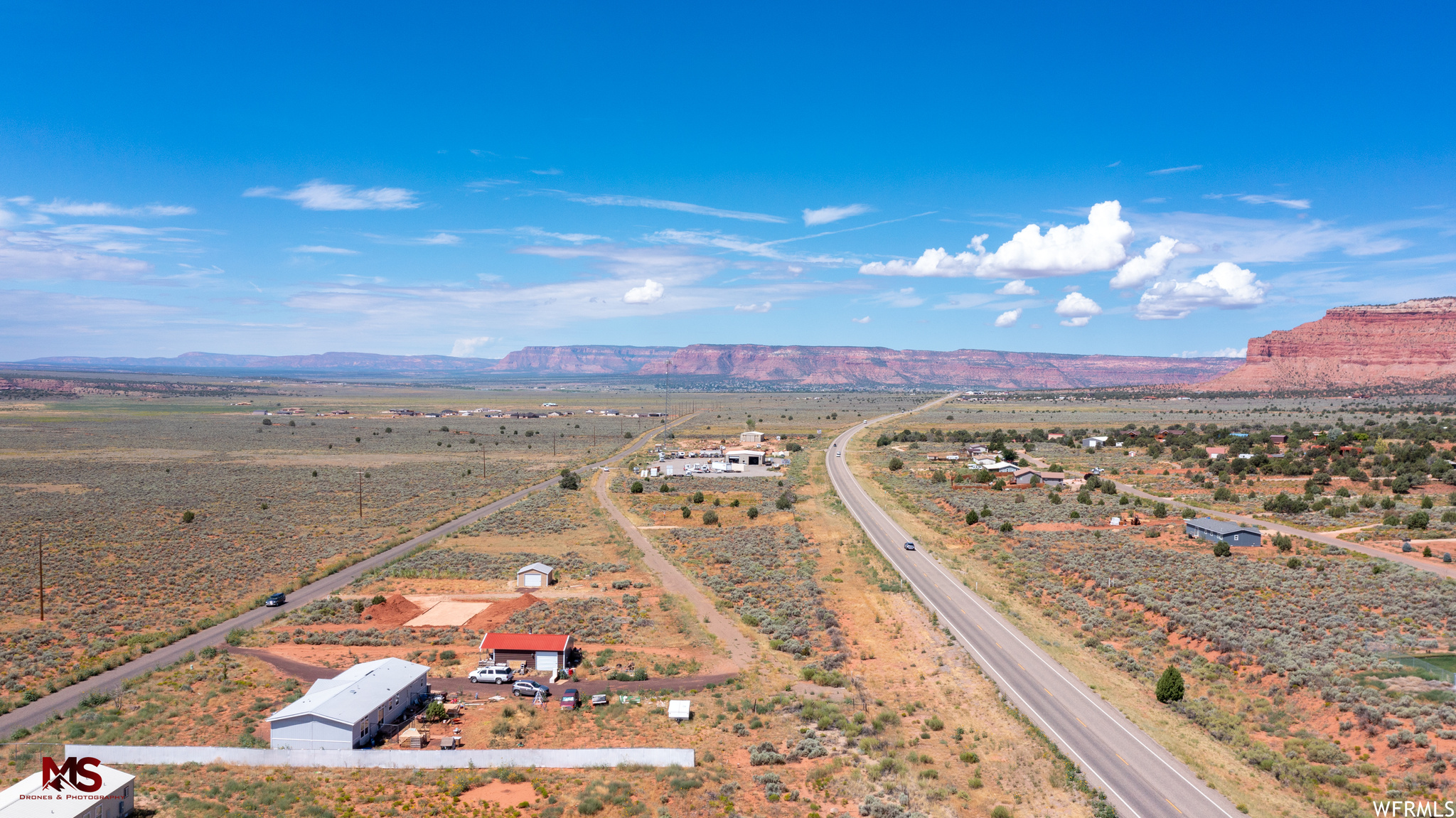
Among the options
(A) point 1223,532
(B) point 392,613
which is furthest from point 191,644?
(A) point 1223,532

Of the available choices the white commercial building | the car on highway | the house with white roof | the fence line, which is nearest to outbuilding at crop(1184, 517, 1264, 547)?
the fence line

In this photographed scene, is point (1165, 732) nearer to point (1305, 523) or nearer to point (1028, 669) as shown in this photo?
point (1028, 669)

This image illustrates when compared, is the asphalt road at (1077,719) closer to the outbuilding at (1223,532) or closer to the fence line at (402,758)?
the fence line at (402,758)

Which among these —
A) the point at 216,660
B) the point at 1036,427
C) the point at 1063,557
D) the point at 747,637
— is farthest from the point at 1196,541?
the point at 1036,427

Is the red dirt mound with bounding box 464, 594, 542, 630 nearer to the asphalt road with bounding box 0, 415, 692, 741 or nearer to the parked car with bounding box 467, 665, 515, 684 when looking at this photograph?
the parked car with bounding box 467, 665, 515, 684

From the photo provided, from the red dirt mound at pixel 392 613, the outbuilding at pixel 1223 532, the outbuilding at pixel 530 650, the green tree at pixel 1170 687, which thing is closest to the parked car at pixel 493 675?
the outbuilding at pixel 530 650

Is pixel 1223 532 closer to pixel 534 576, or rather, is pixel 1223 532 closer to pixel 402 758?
pixel 534 576
